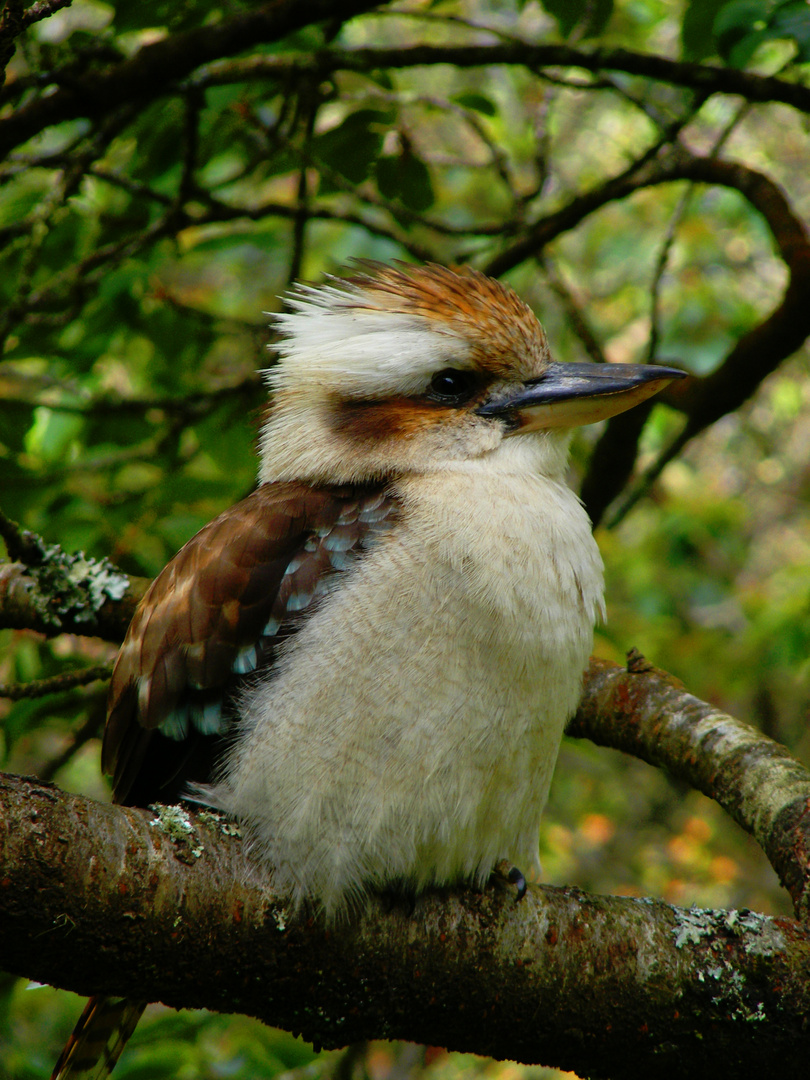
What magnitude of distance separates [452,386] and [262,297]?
168 inches

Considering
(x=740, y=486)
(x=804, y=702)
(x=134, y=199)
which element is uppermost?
(x=134, y=199)

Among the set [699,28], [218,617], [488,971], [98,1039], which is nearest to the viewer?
[488,971]

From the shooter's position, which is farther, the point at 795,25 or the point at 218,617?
the point at 795,25

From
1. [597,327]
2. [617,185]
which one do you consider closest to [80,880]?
[617,185]

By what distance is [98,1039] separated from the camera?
108 inches

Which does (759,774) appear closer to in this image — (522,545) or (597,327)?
(522,545)

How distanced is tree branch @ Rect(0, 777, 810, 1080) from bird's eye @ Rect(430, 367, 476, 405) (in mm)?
1319

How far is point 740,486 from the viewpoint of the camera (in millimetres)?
10078

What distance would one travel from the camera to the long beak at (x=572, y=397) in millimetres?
2785

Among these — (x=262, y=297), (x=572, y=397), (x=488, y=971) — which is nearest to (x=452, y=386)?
(x=572, y=397)

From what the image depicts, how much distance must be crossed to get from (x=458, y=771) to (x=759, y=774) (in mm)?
755

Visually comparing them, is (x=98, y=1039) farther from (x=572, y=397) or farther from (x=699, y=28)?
(x=699, y=28)

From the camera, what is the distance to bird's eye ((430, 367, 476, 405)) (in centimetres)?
284

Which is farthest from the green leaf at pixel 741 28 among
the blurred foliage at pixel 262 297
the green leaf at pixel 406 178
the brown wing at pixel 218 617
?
the brown wing at pixel 218 617
